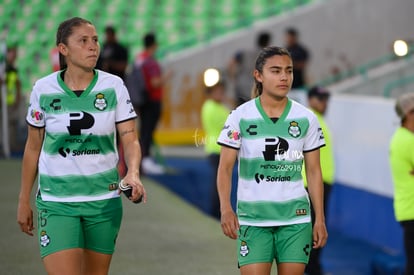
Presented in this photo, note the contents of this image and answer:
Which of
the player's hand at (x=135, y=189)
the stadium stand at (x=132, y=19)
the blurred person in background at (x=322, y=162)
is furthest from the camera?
the stadium stand at (x=132, y=19)

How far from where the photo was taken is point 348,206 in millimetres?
14914

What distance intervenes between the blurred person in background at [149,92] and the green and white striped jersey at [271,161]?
9.37 m

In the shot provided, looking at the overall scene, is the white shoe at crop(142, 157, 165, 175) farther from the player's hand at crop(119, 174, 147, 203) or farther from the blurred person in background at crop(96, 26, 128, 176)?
the player's hand at crop(119, 174, 147, 203)

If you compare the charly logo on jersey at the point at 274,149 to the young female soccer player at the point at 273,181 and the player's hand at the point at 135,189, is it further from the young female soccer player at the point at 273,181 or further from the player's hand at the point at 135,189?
the player's hand at the point at 135,189

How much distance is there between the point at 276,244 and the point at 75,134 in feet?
3.97

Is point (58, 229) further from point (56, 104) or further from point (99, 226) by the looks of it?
point (56, 104)

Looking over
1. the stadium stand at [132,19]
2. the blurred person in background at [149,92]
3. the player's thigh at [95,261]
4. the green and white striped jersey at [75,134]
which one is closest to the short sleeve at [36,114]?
the green and white striped jersey at [75,134]

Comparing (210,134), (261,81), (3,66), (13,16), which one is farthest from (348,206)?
(13,16)

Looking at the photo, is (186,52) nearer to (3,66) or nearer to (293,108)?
(3,66)

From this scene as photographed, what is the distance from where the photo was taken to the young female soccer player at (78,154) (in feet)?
18.7

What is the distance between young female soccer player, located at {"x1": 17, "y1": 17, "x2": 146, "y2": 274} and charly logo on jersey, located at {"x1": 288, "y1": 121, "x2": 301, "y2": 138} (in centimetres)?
82

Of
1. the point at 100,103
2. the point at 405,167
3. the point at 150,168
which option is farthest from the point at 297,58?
the point at 100,103

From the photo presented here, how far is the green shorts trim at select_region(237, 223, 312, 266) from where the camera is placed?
574 centimetres

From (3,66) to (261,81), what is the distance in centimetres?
1160
